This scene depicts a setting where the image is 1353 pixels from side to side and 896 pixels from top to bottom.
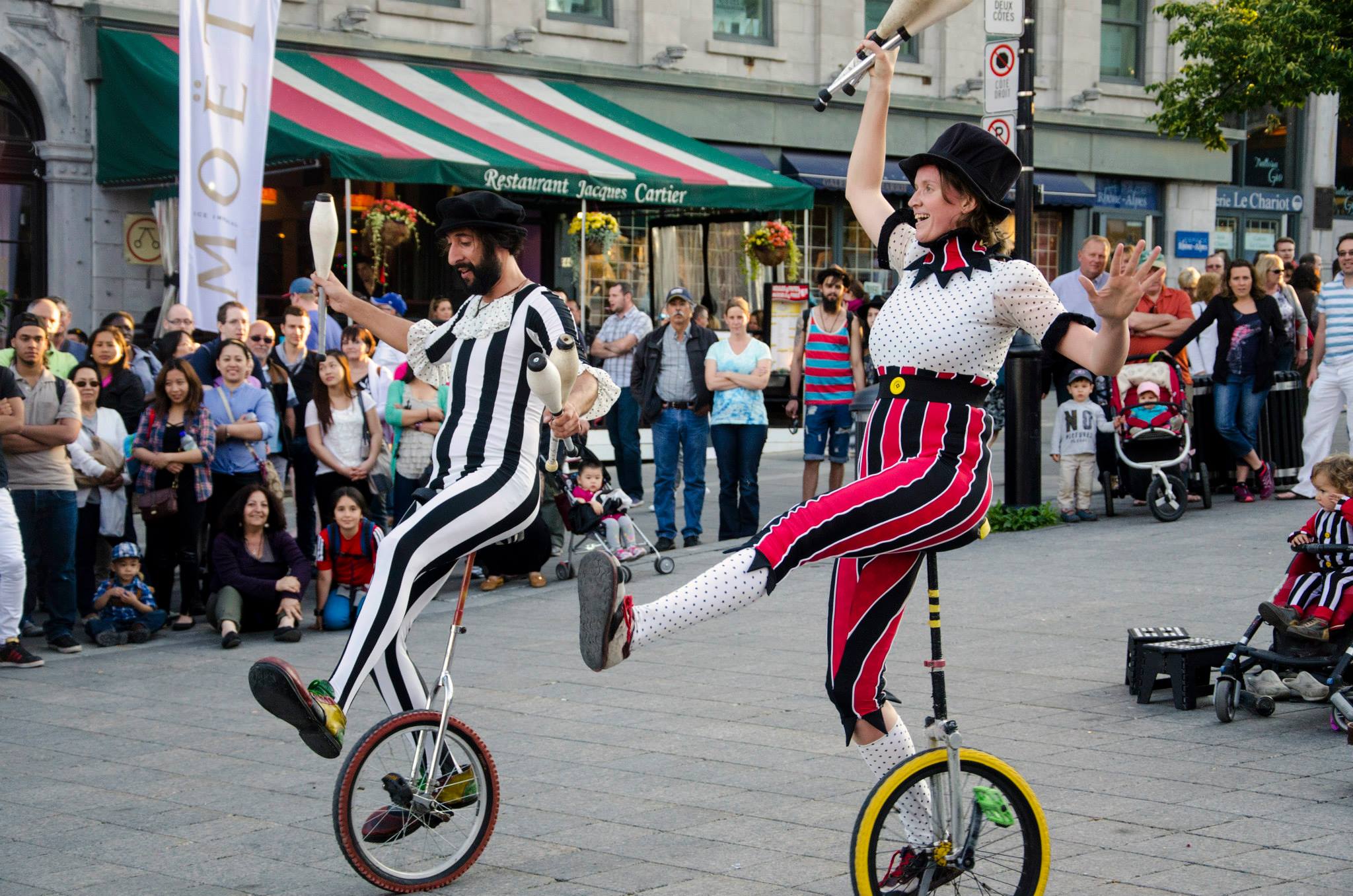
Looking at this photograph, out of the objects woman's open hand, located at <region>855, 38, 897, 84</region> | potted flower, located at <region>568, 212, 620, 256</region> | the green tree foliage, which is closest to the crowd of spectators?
woman's open hand, located at <region>855, 38, 897, 84</region>

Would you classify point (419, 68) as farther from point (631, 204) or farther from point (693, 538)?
point (693, 538)

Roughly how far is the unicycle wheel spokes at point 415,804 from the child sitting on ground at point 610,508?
582 centimetres

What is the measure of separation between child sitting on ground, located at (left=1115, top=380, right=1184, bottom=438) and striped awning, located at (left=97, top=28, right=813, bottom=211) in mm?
7123

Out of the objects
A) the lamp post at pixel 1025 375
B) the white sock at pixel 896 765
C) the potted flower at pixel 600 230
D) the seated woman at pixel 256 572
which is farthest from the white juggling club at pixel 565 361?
the potted flower at pixel 600 230

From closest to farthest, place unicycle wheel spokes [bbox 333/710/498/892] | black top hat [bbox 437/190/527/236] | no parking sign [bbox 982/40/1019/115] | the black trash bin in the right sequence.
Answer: unicycle wheel spokes [bbox 333/710/498/892] → black top hat [bbox 437/190/527/236] → no parking sign [bbox 982/40/1019/115] → the black trash bin

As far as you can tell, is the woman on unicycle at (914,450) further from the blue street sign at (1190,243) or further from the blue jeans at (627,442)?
the blue street sign at (1190,243)

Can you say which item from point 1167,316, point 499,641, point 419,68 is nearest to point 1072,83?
point 419,68

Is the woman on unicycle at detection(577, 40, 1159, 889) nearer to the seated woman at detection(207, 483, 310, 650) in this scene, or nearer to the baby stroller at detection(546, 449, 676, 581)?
the seated woman at detection(207, 483, 310, 650)

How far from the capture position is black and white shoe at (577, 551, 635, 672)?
3.88m

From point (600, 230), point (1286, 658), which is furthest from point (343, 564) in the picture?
point (600, 230)

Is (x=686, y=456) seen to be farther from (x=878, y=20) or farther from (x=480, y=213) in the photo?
(x=878, y=20)

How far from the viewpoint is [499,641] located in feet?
29.5

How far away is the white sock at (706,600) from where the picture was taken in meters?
3.93

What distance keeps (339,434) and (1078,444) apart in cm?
557
